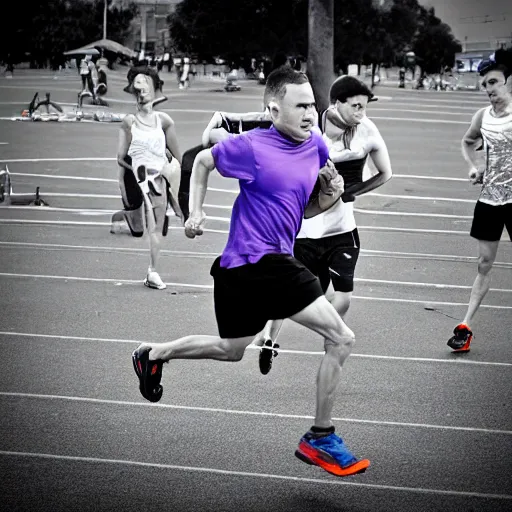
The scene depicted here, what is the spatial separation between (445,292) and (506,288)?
767mm

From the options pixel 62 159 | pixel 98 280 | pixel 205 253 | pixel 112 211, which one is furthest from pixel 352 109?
pixel 62 159

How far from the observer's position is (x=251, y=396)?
6746 millimetres

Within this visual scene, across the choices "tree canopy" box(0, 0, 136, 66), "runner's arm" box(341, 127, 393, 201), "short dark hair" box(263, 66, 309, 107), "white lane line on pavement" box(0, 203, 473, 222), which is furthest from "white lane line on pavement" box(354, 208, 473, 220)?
"tree canopy" box(0, 0, 136, 66)

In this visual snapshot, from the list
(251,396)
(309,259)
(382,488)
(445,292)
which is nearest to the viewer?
(382,488)

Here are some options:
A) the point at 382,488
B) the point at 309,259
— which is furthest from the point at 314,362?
the point at 382,488

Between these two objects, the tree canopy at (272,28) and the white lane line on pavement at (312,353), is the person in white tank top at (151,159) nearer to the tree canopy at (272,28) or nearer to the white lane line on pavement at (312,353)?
the white lane line on pavement at (312,353)

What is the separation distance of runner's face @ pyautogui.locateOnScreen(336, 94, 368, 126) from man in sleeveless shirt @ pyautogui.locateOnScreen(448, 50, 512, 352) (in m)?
1.20

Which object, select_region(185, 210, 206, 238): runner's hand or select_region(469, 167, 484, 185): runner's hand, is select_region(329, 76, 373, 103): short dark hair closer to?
select_region(469, 167, 484, 185): runner's hand

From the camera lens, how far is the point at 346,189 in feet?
23.2

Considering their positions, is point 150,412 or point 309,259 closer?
point 150,412

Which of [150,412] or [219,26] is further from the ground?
[219,26]

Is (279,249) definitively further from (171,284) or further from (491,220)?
(171,284)

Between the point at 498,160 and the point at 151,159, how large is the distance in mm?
3750

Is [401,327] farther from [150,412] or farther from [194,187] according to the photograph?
[194,187]
